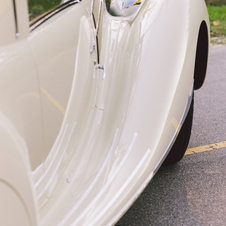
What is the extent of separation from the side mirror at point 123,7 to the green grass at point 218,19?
4.45 meters

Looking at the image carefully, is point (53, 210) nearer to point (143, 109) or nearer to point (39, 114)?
point (39, 114)

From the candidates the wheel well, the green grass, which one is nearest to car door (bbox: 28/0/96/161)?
the wheel well

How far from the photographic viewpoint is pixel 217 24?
7.01m

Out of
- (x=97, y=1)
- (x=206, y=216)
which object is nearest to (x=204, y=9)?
(x=97, y=1)

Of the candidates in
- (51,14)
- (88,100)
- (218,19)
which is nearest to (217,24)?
(218,19)

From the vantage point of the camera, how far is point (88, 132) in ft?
5.80

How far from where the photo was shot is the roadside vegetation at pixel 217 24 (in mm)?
Answer: 6156

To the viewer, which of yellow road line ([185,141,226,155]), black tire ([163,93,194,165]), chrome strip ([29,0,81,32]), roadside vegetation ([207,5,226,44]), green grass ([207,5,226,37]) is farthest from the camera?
green grass ([207,5,226,37])

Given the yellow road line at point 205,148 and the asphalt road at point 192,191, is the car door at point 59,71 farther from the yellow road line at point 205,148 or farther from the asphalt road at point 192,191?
the yellow road line at point 205,148

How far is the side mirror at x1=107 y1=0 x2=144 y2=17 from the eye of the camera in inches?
87.7

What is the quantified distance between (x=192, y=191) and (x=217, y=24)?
5.25 meters

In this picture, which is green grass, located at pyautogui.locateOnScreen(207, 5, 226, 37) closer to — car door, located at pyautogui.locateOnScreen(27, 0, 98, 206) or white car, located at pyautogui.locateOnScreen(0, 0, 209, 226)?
white car, located at pyautogui.locateOnScreen(0, 0, 209, 226)

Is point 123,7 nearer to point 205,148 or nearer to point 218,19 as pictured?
point 205,148

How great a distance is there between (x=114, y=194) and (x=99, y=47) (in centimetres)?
72
